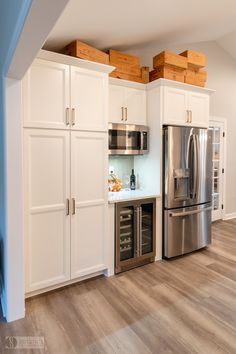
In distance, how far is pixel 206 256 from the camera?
3418 mm

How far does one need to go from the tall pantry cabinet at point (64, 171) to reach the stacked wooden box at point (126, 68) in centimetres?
41

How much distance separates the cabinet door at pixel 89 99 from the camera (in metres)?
2.49

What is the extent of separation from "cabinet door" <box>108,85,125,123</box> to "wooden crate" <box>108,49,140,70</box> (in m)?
0.28

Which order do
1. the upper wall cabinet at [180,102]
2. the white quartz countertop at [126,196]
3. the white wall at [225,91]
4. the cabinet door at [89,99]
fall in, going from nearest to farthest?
1. the cabinet door at [89,99]
2. the white quartz countertop at [126,196]
3. the upper wall cabinet at [180,102]
4. the white wall at [225,91]

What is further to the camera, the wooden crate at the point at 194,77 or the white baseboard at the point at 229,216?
the white baseboard at the point at 229,216

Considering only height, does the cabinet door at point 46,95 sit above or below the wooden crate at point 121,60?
below

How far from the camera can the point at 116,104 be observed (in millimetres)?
3080

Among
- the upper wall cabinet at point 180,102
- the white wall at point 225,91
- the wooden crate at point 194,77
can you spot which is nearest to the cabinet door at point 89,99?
the upper wall cabinet at point 180,102

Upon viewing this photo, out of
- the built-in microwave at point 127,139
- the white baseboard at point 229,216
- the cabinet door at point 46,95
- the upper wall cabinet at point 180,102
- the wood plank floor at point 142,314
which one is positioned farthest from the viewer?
the white baseboard at point 229,216

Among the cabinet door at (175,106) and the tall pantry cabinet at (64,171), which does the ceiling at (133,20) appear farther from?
the cabinet door at (175,106)

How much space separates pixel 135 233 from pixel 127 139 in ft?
3.94

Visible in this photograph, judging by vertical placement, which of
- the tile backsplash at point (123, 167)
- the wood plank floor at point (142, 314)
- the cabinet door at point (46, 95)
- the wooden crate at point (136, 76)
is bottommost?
the wood plank floor at point (142, 314)

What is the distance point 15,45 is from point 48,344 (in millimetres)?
2051

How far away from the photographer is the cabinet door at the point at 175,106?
3.17m
